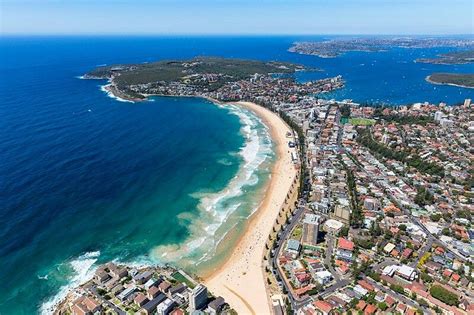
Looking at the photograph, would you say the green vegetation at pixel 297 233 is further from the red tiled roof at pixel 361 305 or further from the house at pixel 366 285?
the red tiled roof at pixel 361 305

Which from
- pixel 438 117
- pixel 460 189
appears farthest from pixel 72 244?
pixel 438 117

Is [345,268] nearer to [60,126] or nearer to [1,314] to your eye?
[1,314]

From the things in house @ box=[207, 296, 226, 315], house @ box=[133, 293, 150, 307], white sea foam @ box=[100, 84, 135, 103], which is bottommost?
house @ box=[207, 296, 226, 315]

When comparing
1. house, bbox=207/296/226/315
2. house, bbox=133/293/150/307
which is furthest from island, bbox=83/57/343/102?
house, bbox=133/293/150/307

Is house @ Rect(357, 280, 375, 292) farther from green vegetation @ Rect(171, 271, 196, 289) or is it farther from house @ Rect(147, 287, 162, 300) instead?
house @ Rect(147, 287, 162, 300)

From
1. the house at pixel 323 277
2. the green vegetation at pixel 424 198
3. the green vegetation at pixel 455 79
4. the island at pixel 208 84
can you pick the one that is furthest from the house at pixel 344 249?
the green vegetation at pixel 455 79

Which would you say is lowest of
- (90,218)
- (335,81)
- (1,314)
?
(1,314)

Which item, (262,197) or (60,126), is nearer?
(262,197)

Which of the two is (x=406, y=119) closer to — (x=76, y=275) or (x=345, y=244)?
(x=345, y=244)
